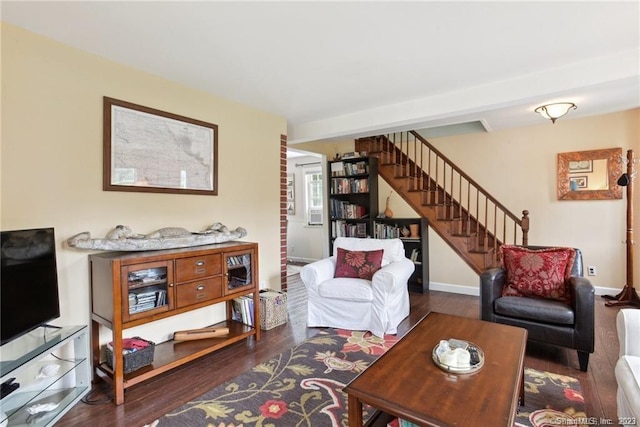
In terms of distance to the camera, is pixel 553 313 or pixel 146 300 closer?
pixel 146 300

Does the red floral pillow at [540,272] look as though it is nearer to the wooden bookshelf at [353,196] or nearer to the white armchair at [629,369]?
the white armchair at [629,369]

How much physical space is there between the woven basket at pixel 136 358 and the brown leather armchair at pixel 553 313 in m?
2.58

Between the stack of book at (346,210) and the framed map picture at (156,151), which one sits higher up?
the framed map picture at (156,151)

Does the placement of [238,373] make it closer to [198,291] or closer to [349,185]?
[198,291]

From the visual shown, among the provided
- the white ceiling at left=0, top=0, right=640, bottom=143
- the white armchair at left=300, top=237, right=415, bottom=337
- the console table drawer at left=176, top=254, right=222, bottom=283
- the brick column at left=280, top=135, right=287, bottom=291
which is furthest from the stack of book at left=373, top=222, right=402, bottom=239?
the console table drawer at left=176, top=254, right=222, bottom=283

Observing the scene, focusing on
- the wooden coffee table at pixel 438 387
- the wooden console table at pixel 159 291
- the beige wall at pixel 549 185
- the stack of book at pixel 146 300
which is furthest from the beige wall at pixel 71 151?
the beige wall at pixel 549 185

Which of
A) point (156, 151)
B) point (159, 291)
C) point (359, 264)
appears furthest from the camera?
point (359, 264)

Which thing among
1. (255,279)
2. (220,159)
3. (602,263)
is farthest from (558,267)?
(220,159)

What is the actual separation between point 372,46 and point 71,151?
2.17 m

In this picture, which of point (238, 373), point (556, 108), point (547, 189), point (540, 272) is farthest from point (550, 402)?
point (547, 189)

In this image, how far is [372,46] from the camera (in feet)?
7.11

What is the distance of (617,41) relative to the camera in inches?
84.4

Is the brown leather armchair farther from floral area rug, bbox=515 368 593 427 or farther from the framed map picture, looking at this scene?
the framed map picture

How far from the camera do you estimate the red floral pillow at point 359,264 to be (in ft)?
10.5
